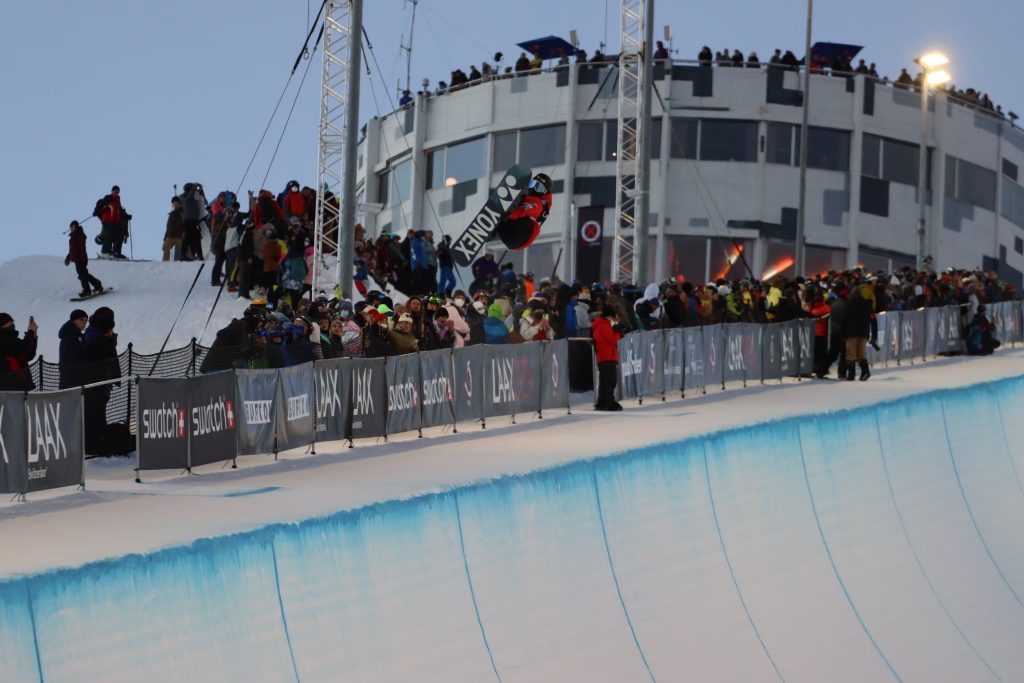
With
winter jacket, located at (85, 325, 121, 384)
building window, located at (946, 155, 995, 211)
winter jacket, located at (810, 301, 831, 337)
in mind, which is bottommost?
winter jacket, located at (85, 325, 121, 384)

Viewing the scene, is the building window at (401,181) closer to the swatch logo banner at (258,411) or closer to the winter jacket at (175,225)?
the winter jacket at (175,225)

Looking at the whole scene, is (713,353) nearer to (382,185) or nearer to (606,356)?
(606,356)

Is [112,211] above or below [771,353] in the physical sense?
above

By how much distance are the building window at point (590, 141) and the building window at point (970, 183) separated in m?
10.8

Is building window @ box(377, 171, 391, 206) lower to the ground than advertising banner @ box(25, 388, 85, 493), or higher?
higher

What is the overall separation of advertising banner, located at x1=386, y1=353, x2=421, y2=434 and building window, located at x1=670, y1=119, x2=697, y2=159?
95.2ft

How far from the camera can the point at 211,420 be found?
15.9 meters

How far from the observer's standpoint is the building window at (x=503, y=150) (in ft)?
160

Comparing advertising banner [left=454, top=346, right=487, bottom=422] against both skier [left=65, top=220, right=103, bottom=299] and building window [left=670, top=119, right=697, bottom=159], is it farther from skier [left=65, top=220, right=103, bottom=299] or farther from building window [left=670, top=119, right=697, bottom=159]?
building window [left=670, top=119, right=697, bottom=159]

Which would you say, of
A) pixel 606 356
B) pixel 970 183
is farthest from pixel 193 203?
pixel 970 183

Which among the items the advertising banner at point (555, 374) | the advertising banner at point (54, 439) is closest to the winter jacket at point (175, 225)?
the advertising banner at point (555, 374)

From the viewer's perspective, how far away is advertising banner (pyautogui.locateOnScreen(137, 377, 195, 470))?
14961mm

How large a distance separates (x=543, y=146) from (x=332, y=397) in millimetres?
31170

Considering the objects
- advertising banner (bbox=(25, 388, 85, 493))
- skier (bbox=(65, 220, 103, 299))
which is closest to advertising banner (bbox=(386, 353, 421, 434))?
advertising banner (bbox=(25, 388, 85, 493))
